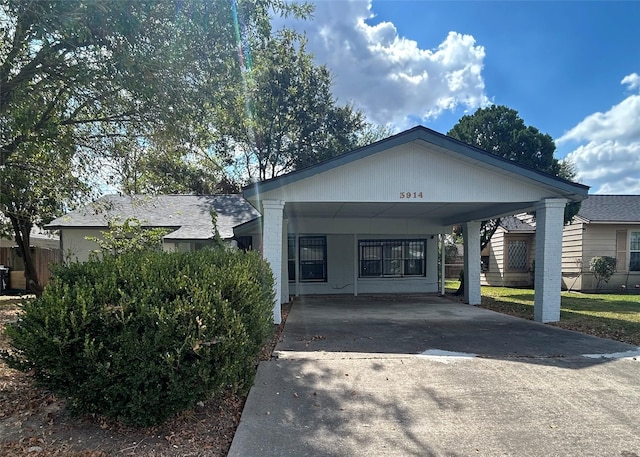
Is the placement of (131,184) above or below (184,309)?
above

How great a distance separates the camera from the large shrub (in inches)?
117

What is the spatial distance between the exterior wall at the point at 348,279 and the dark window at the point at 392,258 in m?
0.20

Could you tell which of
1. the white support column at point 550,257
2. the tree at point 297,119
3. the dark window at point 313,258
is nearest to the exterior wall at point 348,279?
the dark window at point 313,258

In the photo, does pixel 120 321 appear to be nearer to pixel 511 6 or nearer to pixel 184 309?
pixel 184 309

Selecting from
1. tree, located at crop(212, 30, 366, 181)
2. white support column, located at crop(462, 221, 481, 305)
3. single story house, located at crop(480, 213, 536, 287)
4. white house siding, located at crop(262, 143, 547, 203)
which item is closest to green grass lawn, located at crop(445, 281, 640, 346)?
white support column, located at crop(462, 221, 481, 305)

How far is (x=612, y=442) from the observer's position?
10.7ft

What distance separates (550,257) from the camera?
8.43m

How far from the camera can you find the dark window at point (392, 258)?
14.5 metres

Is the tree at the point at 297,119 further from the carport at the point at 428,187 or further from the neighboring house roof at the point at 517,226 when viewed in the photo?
the carport at the point at 428,187

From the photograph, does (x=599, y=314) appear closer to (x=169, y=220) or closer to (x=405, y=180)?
(x=405, y=180)

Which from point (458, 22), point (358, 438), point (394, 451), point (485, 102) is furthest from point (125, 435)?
point (485, 102)

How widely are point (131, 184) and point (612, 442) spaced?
10.5m

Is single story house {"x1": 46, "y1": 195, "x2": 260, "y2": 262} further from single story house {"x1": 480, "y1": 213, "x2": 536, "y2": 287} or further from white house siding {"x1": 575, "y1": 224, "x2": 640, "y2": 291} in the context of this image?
white house siding {"x1": 575, "y1": 224, "x2": 640, "y2": 291}

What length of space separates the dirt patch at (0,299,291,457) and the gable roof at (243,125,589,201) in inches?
195
